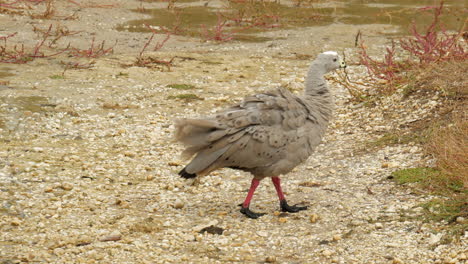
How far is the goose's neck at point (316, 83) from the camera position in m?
6.98

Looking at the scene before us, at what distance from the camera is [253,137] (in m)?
6.35

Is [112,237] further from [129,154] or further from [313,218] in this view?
[129,154]

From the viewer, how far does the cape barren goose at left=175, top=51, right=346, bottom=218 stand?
20.8 ft

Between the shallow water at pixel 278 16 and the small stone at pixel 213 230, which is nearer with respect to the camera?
the small stone at pixel 213 230

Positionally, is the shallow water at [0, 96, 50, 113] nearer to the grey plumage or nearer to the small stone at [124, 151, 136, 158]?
the small stone at [124, 151, 136, 158]

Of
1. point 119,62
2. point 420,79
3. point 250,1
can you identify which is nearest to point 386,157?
point 420,79

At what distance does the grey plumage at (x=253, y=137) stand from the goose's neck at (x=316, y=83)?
485 mm

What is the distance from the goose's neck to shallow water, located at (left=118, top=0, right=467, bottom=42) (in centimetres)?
775

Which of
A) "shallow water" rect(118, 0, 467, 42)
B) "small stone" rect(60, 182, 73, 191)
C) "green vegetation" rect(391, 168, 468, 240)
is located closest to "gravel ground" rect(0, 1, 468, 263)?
"small stone" rect(60, 182, 73, 191)

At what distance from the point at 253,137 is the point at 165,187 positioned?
4.74 ft

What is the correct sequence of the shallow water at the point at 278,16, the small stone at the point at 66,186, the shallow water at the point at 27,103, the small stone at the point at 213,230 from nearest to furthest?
the small stone at the point at 213,230 → the small stone at the point at 66,186 → the shallow water at the point at 27,103 → the shallow water at the point at 278,16

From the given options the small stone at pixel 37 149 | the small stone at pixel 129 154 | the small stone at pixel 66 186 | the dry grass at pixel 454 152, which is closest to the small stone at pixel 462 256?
the dry grass at pixel 454 152

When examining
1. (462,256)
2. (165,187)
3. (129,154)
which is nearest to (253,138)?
(165,187)

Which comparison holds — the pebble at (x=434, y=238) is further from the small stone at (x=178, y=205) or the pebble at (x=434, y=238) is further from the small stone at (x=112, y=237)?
the small stone at (x=112, y=237)
